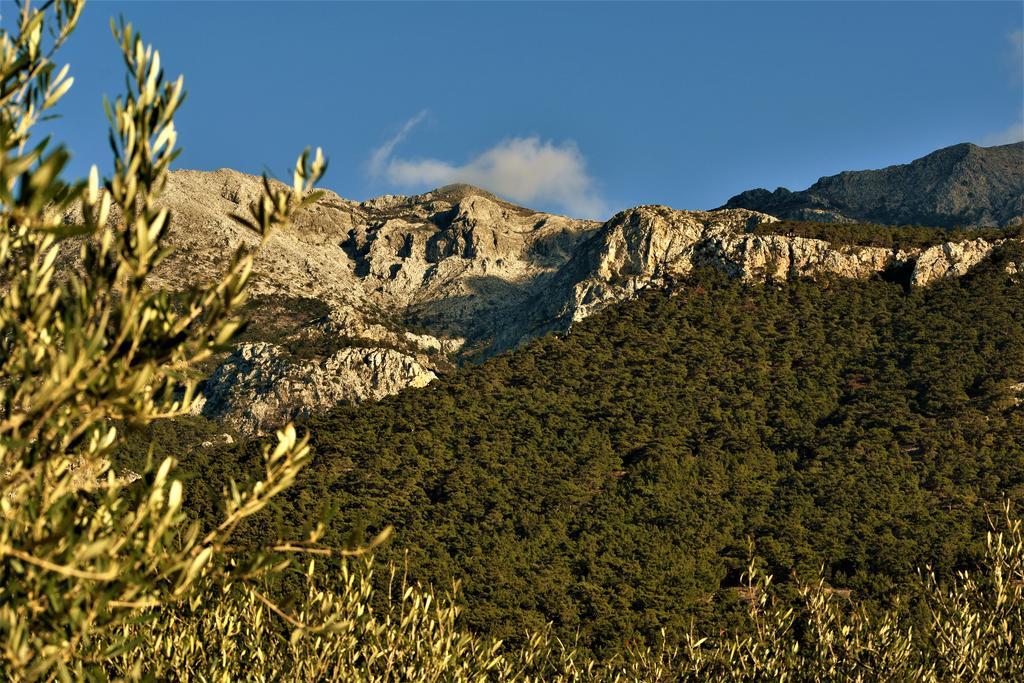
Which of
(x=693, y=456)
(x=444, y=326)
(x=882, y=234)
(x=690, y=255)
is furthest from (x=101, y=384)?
(x=444, y=326)

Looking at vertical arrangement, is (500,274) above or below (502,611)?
above

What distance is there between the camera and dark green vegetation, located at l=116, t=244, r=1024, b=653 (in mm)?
59688

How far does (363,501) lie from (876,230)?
85934mm

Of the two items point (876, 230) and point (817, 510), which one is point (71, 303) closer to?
point (817, 510)

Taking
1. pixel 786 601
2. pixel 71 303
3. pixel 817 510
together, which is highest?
pixel 71 303

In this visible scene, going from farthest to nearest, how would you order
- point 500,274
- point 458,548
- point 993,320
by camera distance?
1. point 500,274
2. point 993,320
3. point 458,548

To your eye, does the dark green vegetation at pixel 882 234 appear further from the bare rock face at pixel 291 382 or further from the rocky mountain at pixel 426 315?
the bare rock face at pixel 291 382

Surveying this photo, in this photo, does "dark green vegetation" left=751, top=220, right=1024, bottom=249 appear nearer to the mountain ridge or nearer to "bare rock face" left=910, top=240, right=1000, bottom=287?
the mountain ridge

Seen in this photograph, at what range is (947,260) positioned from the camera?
10612 centimetres

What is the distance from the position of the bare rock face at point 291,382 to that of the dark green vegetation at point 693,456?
17.8m

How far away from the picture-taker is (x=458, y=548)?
6506cm

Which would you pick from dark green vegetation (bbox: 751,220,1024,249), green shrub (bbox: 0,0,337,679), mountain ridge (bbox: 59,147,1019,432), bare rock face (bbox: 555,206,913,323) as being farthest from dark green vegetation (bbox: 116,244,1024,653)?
green shrub (bbox: 0,0,337,679)

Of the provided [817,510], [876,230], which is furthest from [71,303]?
[876,230]

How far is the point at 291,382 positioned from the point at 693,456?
61.5 meters
